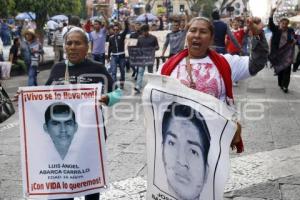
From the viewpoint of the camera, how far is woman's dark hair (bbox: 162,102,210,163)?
295 centimetres

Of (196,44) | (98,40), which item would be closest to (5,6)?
(98,40)

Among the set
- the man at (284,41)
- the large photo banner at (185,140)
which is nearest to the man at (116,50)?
the man at (284,41)

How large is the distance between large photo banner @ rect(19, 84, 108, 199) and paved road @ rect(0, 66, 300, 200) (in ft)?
3.36

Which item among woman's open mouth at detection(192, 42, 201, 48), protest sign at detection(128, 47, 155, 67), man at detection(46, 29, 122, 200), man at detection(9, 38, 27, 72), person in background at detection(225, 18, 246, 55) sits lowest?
man at detection(9, 38, 27, 72)

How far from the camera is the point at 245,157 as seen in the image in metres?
5.89

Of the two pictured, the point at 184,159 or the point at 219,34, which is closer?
the point at 184,159

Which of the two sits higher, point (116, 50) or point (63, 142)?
point (63, 142)

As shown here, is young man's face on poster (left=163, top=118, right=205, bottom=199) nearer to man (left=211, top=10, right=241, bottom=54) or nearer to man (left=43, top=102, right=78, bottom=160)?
man (left=43, top=102, right=78, bottom=160)

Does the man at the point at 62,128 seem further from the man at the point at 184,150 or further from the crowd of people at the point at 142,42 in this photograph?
the crowd of people at the point at 142,42

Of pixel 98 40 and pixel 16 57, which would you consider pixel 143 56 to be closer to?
pixel 98 40

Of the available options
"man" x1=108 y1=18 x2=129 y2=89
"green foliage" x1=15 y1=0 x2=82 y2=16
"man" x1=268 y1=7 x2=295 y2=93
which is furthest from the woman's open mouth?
"green foliage" x1=15 y1=0 x2=82 y2=16

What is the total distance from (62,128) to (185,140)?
3.24ft

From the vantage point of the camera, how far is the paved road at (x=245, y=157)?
4.75 m

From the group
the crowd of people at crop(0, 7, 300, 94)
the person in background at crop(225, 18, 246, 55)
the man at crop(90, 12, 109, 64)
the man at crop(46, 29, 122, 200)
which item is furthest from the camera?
the man at crop(90, 12, 109, 64)
